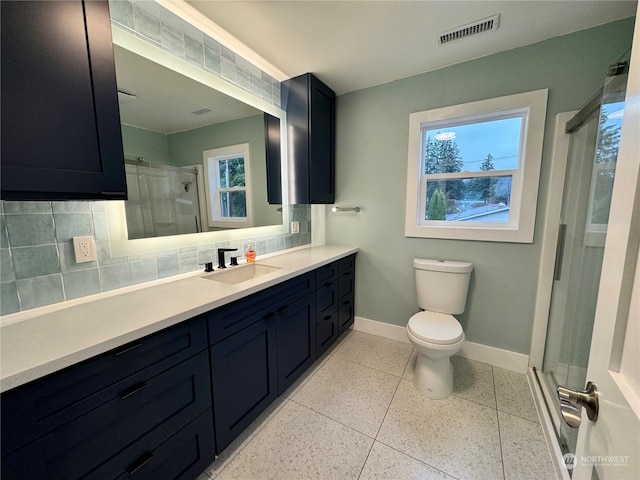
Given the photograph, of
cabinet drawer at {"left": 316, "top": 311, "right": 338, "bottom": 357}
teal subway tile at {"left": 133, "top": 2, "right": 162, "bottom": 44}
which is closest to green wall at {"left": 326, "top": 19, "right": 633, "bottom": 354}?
cabinet drawer at {"left": 316, "top": 311, "right": 338, "bottom": 357}

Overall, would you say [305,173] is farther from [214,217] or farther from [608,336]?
[608,336]

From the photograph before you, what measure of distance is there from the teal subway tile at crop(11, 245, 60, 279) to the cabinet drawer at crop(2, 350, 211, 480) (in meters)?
0.60

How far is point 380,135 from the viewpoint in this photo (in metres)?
2.29

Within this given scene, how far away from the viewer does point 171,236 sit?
146cm

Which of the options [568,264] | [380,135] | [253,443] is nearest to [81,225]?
[253,443]

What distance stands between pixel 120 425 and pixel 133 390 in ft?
0.37

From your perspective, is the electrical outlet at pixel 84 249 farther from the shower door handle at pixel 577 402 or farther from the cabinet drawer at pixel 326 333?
the shower door handle at pixel 577 402

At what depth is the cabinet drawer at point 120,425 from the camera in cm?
68

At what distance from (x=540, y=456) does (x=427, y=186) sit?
186 centimetres

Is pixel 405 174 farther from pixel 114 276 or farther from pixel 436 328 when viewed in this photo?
pixel 114 276

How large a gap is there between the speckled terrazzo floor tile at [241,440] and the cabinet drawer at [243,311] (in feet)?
2.22

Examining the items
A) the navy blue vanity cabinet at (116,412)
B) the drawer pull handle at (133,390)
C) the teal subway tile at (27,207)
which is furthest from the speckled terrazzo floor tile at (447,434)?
the teal subway tile at (27,207)

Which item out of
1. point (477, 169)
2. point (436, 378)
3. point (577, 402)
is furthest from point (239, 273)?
point (477, 169)

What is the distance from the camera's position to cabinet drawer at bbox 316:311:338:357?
196 cm
